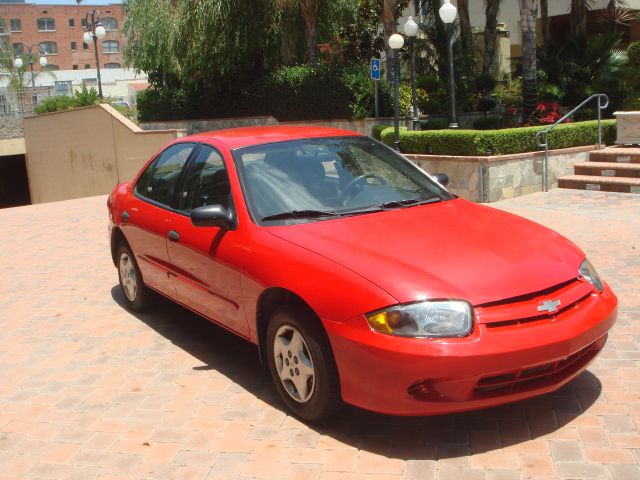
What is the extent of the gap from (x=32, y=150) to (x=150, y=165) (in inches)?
1014

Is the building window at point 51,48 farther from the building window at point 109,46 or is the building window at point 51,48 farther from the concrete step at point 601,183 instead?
the concrete step at point 601,183

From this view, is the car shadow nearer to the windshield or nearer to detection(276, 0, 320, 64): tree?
the windshield

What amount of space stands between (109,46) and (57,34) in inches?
238

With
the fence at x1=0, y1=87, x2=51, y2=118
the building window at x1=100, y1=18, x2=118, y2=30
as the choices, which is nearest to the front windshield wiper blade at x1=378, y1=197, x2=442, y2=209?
the fence at x1=0, y1=87, x2=51, y2=118

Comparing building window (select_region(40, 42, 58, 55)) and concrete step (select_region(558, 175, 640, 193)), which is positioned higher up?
building window (select_region(40, 42, 58, 55))

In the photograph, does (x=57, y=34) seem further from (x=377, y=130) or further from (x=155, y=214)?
(x=155, y=214)

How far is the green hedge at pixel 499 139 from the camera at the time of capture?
13.4m

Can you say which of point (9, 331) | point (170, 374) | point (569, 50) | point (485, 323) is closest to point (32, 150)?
point (569, 50)

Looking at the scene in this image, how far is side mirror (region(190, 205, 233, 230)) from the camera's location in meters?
4.96

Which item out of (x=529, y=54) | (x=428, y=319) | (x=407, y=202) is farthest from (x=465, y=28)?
(x=428, y=319)

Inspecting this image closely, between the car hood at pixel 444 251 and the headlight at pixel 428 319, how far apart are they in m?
0.05

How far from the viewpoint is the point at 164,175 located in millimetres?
6344

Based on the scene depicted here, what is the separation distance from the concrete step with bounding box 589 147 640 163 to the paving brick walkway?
23.4 ft

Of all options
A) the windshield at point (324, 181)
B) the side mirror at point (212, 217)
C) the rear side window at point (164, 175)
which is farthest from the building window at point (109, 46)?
the side mirror at point (212, 217)
